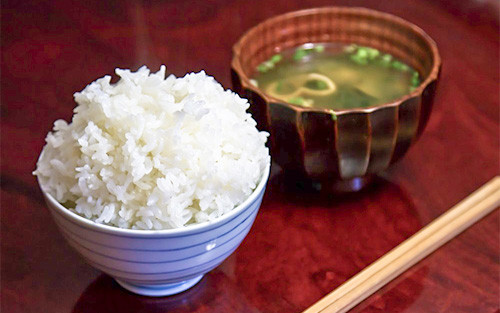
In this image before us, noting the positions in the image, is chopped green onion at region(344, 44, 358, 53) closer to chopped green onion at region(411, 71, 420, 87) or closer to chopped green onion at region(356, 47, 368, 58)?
chopped green onion at region(356, 47, 368, 58)

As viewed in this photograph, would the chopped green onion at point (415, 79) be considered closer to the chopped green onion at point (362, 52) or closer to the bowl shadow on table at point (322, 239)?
the chopped green onion at point (362, 52)

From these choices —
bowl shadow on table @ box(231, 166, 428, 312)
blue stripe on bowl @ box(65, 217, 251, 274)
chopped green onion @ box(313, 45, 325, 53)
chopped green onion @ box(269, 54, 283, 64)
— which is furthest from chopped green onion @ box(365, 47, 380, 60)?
blue stripe on bowl @ box(65, 217, 251, 274)

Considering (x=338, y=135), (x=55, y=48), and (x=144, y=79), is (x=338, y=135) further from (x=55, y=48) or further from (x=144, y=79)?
(x=55, y=48)

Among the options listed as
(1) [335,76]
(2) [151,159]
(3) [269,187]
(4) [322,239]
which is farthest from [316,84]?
(2) [151,159]

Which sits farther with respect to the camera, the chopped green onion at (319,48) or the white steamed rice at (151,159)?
the chopped green onion at (319,48)

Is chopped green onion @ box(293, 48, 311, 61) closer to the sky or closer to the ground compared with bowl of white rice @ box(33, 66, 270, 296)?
closer to the ground

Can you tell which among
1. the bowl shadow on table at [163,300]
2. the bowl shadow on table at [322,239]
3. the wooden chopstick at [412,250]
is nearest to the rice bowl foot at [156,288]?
the bowl shadow on table at [163,300]
